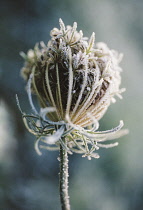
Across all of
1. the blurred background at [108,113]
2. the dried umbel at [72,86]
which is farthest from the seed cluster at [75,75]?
the blurred background at [108,113]

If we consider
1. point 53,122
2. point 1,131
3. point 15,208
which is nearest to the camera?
point 53,122

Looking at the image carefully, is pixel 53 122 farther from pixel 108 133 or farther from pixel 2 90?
pixel 2 90

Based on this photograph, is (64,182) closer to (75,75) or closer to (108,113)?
(75,75)

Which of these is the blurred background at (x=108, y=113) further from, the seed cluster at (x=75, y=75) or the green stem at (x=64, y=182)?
the green stem at (x=64, y=182)

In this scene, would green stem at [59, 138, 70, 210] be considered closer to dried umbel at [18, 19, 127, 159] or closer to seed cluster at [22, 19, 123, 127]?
dried umbel at [18, 19, 127, 159]

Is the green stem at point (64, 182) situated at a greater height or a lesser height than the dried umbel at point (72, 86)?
lesser

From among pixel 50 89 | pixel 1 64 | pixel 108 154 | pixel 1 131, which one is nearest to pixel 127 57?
pixel 108 154

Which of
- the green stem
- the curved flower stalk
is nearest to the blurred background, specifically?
the curved flower stalk
